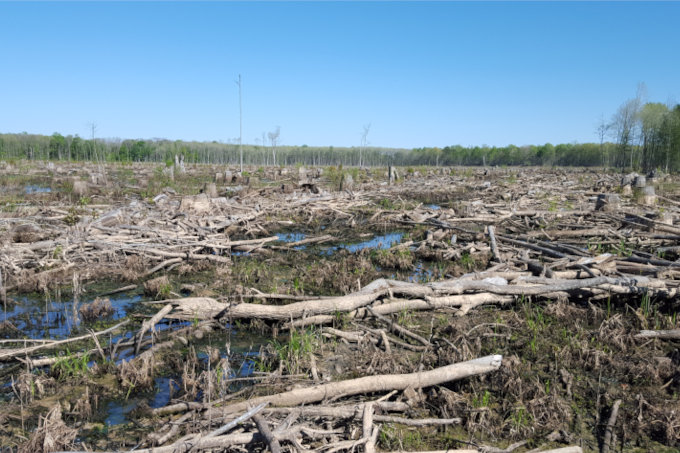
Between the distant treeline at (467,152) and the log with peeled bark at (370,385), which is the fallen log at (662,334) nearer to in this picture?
the log with peeled bark at (370,385)

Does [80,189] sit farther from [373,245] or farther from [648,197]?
[648,197]

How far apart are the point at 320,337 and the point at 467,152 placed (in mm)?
137077

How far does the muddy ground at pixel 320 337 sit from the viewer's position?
3.75m

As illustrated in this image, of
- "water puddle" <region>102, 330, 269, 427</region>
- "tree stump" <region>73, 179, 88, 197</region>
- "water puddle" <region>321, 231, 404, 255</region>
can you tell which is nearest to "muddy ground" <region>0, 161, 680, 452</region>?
"water puddle" <region>102, 330, 269, 427</region>

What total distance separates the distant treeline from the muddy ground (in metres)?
28.3

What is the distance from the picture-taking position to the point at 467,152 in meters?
133

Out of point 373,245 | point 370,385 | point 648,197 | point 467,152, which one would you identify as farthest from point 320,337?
point 467,152

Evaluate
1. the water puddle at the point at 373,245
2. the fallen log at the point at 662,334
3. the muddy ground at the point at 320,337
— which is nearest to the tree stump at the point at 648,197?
the muddy ground at the point at 320,337

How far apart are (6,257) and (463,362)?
30.3ft

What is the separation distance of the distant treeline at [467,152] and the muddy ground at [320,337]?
92.9 ft

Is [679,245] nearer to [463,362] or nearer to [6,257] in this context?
[463,362]

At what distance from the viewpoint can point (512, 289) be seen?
22.1 ft

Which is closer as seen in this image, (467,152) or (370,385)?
A: (370,385)

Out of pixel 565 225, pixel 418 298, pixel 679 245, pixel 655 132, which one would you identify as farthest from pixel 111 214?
pixel 655 132
